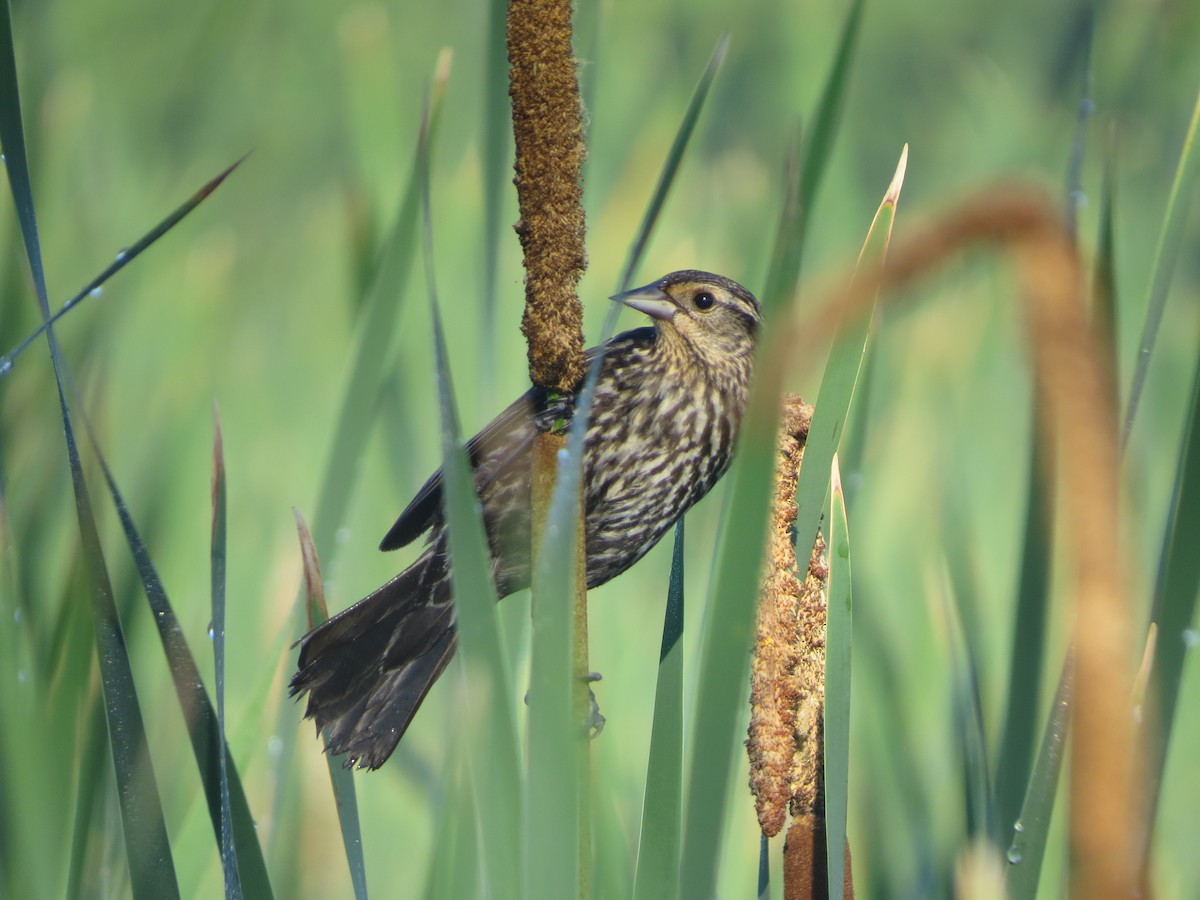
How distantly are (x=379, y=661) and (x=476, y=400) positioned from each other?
0.70 m

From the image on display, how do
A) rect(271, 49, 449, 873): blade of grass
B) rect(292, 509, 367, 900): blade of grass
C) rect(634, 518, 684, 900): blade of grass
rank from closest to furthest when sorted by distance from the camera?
rect(634, 518, 684, 900): blade of grass
rect(292, 509, 367, 900): blade of grass
rect(271, 49, 449, 873): blade of grass

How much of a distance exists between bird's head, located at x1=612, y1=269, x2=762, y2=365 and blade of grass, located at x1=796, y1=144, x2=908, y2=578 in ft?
2.23

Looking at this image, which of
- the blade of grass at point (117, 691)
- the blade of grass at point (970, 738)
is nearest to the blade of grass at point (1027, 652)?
the blade of grass at point (970, 738)

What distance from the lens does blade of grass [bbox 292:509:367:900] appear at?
2.43 ft

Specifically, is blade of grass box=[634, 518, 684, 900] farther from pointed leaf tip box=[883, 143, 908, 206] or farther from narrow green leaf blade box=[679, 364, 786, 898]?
pointed leaf tip box=[883, 143, 908, 206]

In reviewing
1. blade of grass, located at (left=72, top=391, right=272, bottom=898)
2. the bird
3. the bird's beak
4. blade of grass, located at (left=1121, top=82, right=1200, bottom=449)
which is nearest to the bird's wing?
the bird

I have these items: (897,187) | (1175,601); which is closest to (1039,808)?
(1175,601)

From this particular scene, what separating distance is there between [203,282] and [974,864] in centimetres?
121

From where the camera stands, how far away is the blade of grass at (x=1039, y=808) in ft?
2.29

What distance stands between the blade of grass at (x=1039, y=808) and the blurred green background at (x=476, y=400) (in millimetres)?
121

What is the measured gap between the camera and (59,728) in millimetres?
802

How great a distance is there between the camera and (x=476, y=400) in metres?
1.75

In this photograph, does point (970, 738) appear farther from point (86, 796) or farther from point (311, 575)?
point (86, 796)

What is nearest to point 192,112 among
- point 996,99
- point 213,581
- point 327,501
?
point 996,99
